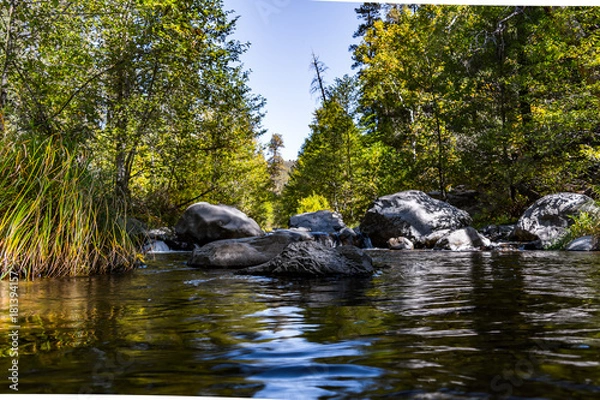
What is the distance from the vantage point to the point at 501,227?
12820mm

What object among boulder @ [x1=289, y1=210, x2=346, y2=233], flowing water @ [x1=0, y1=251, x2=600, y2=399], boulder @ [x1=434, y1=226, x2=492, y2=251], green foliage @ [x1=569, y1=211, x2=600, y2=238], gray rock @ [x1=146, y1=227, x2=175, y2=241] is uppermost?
boulder @ [x1=289, y1=210, x2=346, y2=233]

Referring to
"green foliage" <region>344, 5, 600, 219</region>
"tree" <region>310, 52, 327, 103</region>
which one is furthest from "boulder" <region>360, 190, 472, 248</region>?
"tree" <region>310, 52, 327, 103</region>

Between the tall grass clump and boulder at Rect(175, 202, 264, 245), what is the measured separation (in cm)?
565

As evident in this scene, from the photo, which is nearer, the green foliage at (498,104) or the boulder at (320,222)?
the green foliage at (498,104)

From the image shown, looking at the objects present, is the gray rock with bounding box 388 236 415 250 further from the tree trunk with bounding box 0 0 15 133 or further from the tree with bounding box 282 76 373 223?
the tree trunk with bounding box 0 0 15 133

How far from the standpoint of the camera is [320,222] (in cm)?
1587

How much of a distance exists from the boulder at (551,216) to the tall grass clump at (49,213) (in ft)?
29.5

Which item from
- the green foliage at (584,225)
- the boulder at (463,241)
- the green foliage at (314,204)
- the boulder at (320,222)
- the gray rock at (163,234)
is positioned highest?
the green foliage at (314,204)

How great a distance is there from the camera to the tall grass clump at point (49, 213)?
13.8ft

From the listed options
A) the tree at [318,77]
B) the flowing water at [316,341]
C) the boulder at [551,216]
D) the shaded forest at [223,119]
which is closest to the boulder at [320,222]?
the shaded forest at [223,119]

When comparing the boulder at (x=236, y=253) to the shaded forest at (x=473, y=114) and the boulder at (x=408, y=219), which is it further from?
the shaded forest at (x=473, y=114)

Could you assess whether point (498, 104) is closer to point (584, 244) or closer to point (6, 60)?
point (584, 244)

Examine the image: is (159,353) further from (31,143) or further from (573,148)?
(573,148)

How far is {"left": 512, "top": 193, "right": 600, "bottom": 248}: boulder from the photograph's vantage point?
9.91 metres
